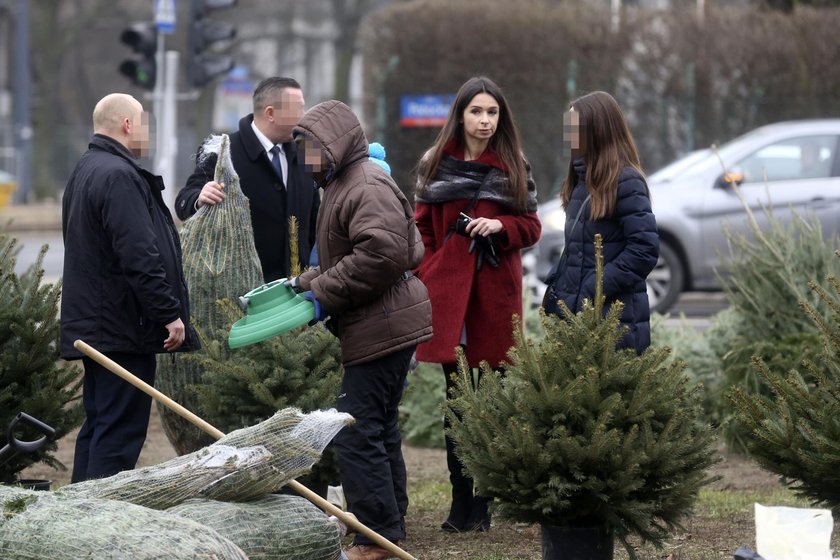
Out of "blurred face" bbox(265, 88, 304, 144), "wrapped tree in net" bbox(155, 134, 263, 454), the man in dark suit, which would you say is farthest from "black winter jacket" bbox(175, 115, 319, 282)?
"wrapped tree in net" bbox(155, 134, 263, 454)

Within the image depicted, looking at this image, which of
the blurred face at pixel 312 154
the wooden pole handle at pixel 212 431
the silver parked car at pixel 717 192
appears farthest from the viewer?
the silver parked car at pixel 717 192

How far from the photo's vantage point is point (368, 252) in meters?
4.74

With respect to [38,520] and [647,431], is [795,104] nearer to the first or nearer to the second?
[647,431]

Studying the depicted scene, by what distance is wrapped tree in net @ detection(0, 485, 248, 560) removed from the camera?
3682 mm

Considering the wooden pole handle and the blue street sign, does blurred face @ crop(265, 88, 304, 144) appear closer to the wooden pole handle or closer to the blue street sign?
the wooden pole handle

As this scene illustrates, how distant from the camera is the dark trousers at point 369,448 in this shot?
4.95 meters

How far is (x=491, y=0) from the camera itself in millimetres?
18000

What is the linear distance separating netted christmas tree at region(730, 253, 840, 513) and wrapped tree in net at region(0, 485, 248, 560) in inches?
78.6

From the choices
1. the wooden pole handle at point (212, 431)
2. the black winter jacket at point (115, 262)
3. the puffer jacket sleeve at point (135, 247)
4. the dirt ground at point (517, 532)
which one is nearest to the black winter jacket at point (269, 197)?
the black winter jacket at point (115, 262)

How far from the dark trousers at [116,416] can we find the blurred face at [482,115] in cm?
164

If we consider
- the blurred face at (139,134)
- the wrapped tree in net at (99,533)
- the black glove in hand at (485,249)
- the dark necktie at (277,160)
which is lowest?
the wrapped tree in net at (99,533)

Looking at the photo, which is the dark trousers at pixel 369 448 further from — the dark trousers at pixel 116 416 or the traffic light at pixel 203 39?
the traffic light at pixel 203 39

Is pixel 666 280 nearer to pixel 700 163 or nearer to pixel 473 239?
pixel 700 163

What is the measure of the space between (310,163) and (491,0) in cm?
1361
